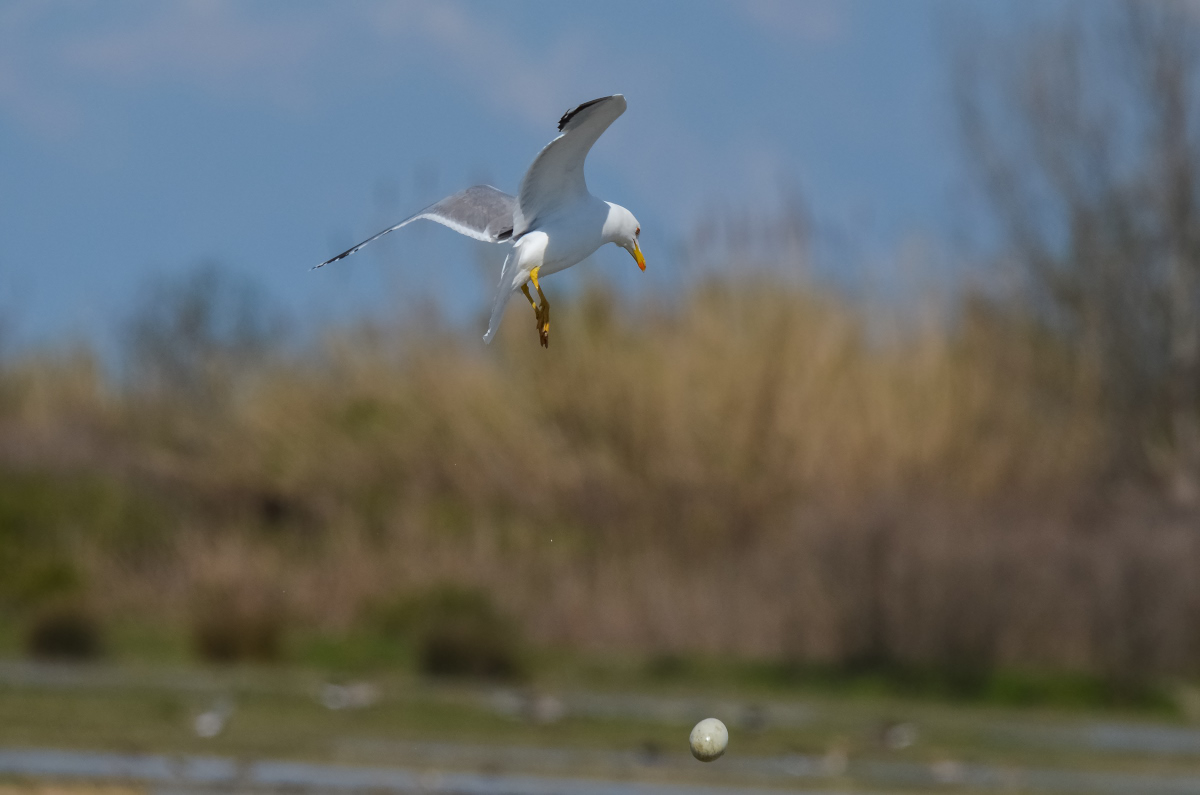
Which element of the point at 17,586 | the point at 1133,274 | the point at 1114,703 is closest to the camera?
the point at 1114,703

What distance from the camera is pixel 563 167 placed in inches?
131

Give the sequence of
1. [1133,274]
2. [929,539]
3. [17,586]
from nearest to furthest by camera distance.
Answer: [929,539] < [17,586] < [1133,274]

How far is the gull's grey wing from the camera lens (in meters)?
3.48


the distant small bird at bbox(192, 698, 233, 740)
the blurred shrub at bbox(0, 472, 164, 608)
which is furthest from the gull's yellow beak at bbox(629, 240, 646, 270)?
the blurred shrub at bbox(0, 472, 164, 608)

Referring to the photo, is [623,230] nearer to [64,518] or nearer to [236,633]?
[236,633]

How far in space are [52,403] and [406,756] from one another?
21.1m

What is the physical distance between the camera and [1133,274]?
99.1 ft

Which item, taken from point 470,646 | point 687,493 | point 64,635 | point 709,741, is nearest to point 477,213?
point 709,741

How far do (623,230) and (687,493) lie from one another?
20.4m

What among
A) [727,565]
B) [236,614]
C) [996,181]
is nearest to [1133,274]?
[996,181]

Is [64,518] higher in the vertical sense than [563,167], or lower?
lower

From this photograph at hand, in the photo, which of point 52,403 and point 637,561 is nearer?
point 637,561

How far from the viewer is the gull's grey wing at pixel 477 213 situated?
11.4ft

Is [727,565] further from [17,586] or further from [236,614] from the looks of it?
[17,586]
